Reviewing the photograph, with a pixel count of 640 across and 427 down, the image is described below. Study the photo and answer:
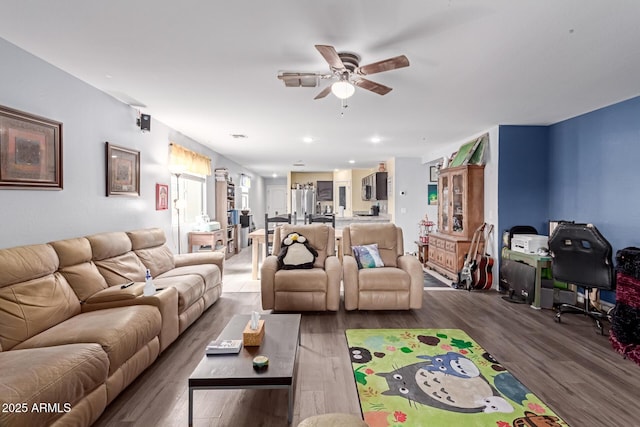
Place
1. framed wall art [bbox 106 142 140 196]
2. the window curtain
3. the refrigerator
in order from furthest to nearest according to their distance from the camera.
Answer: the refrigerator, the window curtain, framed wall art [bbox 106 142 140 196]

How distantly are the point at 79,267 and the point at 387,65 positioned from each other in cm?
297

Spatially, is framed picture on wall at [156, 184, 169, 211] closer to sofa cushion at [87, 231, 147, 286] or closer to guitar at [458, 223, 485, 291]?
sofa cushion at [87, 231, 147, 286]

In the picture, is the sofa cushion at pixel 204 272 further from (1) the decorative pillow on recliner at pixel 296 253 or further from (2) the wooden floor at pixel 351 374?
(1) the decorative pillow on recliner at pixel 296 253

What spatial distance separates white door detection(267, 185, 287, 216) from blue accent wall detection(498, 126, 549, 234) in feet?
34.1

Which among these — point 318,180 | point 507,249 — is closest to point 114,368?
point 507,249

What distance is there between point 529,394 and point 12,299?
347 cm

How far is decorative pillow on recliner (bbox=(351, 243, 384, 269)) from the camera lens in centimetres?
411

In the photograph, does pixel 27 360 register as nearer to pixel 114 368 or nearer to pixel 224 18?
pixel 114 368

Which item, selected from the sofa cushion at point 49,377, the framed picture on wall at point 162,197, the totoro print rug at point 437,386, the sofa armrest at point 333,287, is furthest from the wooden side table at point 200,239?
the sofa cushion at point 49,377

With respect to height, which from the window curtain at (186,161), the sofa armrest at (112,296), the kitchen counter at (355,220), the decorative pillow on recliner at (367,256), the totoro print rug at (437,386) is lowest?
the totoro print rug at (437,386)

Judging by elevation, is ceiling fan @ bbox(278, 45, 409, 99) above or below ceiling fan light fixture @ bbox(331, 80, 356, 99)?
above

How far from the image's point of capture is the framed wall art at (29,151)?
2371mm

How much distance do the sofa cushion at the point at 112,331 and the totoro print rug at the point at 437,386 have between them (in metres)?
1.58

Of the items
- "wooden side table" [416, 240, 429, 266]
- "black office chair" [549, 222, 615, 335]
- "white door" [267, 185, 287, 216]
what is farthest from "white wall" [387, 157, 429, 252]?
"white door" [267, 185, 287, 216]
